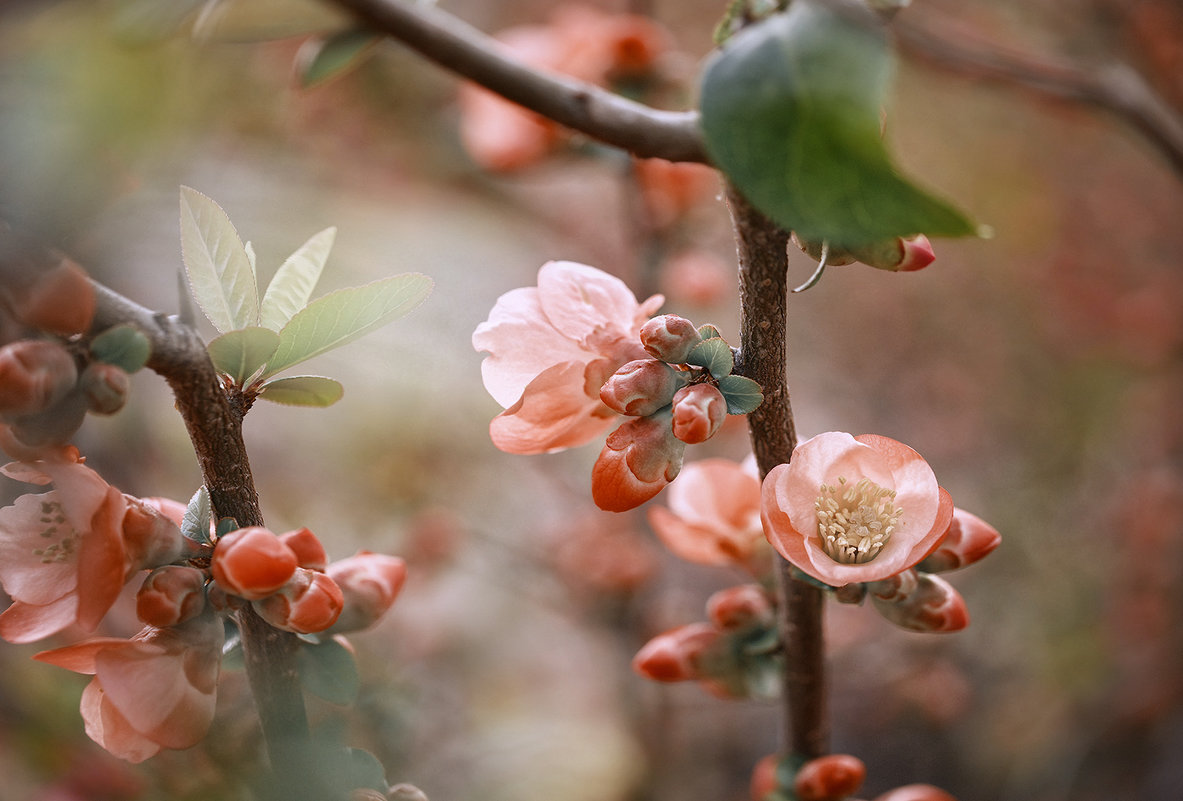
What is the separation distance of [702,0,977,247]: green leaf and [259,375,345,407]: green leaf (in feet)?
0.61

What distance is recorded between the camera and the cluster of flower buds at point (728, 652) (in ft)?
1.38

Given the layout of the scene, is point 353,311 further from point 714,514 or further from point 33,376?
point 714,514

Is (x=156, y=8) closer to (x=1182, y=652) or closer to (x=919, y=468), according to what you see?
(x=919, y=468)

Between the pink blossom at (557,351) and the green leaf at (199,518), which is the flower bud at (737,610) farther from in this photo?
the green leaf at (199,518)

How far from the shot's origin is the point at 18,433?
26 cm

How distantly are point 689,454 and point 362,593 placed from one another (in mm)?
1197

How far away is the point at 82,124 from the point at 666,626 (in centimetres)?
102

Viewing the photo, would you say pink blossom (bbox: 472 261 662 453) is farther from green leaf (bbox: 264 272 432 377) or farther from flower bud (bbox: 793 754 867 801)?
flower bud (bbox: 793 754 867 801)

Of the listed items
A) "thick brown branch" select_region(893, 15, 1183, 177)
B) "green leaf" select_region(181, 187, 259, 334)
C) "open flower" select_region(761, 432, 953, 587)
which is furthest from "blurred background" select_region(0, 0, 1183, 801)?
"open flower" select_region(761, 432, 953, 587)

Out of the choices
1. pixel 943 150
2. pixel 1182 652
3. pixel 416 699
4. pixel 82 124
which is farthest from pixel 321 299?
pixel 943 150

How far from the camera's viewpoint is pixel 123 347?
252 millimetres

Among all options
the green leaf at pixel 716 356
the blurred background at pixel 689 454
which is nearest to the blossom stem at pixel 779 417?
the green leaf at pixel 716 356

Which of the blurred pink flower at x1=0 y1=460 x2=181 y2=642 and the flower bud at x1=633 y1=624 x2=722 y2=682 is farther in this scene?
the flower bud at x1=633 y1=624 x2=722 y2=682

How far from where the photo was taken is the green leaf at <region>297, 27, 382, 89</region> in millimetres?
465
